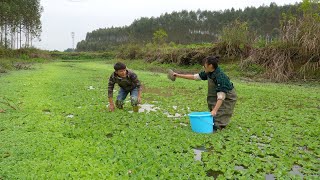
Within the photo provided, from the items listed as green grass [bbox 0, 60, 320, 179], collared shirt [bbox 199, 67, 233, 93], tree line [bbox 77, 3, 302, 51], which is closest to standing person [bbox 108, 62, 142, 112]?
green grass [bbox 0, 60, 320, 179]

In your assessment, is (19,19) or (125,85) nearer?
(125,85)

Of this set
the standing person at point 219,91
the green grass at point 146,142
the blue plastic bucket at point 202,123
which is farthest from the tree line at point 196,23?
the blue plastic bucket at point 202,123

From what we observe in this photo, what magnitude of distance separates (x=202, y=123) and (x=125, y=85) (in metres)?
3.01

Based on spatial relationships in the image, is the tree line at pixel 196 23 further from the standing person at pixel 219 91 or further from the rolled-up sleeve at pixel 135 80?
the standing person at pixel 219 91

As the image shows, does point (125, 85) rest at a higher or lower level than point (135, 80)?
lower

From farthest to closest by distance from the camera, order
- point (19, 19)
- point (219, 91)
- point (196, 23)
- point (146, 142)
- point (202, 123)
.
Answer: point (196, 23) < point (19, 19) < point (219, 91) < point (202, 123) < point (146, 142)

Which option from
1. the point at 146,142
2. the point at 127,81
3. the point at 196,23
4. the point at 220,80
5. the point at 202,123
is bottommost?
the point at 146,142

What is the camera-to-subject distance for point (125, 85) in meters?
8.81

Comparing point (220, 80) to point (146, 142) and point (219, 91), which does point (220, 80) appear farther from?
point (146, 142)

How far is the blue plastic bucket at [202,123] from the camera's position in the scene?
21.1ft

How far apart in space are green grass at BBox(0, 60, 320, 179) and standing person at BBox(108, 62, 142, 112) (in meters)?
0.39

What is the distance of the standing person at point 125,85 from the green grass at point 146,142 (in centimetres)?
39

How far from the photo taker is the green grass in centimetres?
453

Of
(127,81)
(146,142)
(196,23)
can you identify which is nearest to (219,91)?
(146,142)
